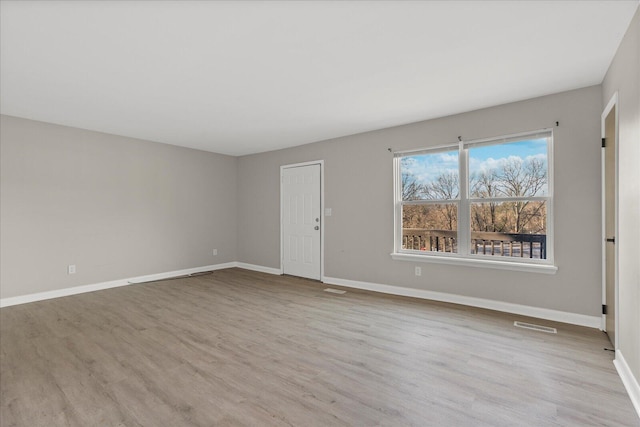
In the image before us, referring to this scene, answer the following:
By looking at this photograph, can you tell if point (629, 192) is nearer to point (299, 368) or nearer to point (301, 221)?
point (299, 368)

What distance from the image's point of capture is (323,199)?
215 inches

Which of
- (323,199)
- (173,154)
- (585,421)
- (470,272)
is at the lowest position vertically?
(585,421)

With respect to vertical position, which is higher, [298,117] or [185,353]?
[298,117]

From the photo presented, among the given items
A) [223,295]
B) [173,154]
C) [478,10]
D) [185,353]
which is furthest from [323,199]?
[478,10]

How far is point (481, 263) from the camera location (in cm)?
380

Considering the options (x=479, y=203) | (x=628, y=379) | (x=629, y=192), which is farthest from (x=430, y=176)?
(x=628, y=379)

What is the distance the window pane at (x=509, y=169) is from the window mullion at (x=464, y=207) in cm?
6

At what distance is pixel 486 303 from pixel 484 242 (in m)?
0.74

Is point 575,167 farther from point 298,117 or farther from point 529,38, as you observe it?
point 298,117

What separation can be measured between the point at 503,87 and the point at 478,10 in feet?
4.89

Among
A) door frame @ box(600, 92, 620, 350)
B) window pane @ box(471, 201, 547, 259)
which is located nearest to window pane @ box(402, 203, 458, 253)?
window pane @ box(471, 201, 547, 259)

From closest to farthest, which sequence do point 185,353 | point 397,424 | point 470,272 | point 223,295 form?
point 397,424 → point 185,353 → point 470,272 → point 223,295

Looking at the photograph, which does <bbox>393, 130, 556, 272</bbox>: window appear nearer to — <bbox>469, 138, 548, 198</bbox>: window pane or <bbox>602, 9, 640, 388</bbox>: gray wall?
<bbox>469, 138, 548, 198</bbox>: window pane

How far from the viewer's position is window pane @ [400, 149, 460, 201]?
419 centimetres
